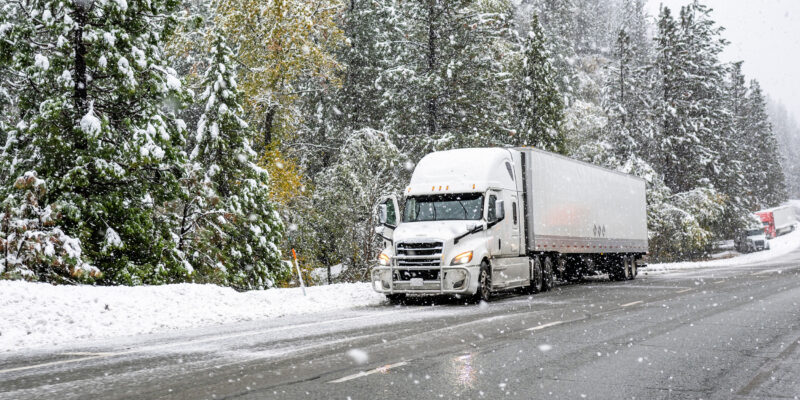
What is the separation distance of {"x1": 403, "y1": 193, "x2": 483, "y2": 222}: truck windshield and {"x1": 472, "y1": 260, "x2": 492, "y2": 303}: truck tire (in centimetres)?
123

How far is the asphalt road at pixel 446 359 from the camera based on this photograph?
6508 mm

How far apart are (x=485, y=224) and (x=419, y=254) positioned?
1.82 meters

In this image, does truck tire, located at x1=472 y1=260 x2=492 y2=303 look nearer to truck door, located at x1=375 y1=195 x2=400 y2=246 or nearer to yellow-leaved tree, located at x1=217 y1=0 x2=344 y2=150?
truck door, located at x1=375 y1=195 x2=400 y2=246

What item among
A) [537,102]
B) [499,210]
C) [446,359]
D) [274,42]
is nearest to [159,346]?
[446,359]

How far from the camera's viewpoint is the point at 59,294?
42.8 feet

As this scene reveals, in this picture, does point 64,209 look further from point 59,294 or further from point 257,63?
point 257,63

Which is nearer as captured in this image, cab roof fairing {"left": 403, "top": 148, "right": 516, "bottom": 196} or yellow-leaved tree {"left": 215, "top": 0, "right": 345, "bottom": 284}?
cab roof fairing {"left": 403, "top": 148, "right": 516, "bottom": 196}

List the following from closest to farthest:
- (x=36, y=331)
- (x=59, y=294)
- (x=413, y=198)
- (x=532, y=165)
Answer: (x=36, y=331) → (x=59, y=294) → (x=413, y=198) → (x=532, y=165)

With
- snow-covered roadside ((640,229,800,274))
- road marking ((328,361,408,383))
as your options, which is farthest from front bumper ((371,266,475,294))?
snow-covered roadside ((640,229,800,274))

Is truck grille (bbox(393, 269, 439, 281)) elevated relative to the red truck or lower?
lower

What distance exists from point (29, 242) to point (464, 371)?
1319 cm

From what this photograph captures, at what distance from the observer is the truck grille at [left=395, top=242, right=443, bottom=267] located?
15922 millimetres

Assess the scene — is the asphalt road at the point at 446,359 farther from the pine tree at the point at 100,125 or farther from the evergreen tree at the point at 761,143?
the evergreen tree at the point at 761,143

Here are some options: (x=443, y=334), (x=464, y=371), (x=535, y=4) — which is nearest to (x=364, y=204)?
(x=443, y=334)
